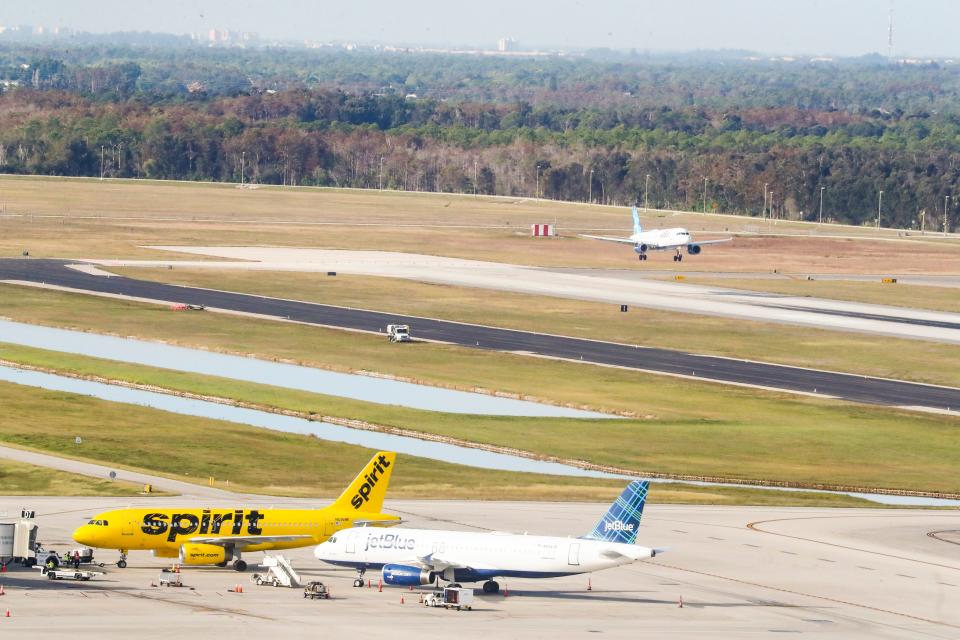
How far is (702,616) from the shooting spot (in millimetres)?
79125

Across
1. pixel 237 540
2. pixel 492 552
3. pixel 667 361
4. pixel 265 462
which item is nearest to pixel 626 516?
pixel 492 552

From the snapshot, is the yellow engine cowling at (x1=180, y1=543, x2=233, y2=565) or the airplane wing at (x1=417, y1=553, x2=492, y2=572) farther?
the yellow engine cowling at (x1=180, y1=543, x2=233, y2=565)

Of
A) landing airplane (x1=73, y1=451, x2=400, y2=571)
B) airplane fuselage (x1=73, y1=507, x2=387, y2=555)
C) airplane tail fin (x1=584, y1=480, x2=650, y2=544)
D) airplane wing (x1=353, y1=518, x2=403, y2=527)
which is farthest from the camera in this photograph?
airplane wing (x1=353, y1=518, x2=403, y2=527)

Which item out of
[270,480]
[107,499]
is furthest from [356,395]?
[107,499]

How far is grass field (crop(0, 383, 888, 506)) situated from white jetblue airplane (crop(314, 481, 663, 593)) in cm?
2445

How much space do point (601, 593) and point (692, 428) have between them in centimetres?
5393

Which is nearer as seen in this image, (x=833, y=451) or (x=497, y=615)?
(x=497, y=615)

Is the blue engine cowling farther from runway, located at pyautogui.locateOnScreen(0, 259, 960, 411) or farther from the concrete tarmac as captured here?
runway, located at pyautogui.locateOnScreen(0, 259, 960, 411)

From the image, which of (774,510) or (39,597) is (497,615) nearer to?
(39,597)

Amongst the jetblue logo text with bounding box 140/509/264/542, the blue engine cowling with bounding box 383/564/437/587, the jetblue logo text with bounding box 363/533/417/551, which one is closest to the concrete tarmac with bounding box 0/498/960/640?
the blue engine cowling with bounding box 383/564/437/587

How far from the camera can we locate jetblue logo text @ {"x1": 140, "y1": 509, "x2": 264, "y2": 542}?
84.7 metres

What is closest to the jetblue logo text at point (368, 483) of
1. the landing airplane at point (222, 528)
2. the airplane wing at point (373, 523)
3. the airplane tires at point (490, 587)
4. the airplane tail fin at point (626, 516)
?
the landing airplane at point (222, 528)

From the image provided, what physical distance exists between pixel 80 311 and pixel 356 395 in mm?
59662

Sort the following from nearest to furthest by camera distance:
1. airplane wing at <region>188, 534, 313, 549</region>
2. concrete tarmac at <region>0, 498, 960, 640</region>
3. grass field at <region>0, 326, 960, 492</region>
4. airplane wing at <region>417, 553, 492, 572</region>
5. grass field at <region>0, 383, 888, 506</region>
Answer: concrete tarmac at <region>0, 498, 960, 640</region>, airplane wing at <region>417, 553, 492, 572</region>, airplane wing at <region>188, 534, 313, 549</region>, grass field at <region>0, 383, 888, 506</region>, grass field at <region>0, 326, 960, 492</region>
